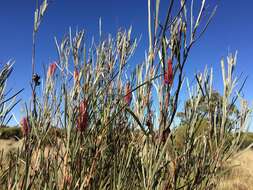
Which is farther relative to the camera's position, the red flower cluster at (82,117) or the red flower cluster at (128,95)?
the red flower cluster at (128,95)

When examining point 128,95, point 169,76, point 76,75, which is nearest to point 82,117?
point 76,75

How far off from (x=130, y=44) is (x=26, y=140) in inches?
32.5

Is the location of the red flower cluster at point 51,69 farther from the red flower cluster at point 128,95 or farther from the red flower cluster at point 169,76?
the red flower cluster at point 169,76

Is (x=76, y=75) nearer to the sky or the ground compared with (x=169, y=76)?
nearer to the sky

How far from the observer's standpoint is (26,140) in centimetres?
134

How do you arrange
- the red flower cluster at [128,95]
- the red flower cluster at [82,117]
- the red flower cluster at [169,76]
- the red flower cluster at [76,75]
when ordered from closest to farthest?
1. the red flower cluster at [169,76]
2. the red flower cluster at [82,117]
3. the red flower cluster at [76,75]
4. the red flower cluster at [128,95]

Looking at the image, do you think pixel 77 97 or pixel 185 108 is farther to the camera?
pixel 185 108

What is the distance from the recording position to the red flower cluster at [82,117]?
4.08ft

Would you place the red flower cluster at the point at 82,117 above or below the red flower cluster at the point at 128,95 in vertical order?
below

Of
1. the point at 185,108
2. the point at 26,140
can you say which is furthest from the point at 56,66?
the point at 185,108

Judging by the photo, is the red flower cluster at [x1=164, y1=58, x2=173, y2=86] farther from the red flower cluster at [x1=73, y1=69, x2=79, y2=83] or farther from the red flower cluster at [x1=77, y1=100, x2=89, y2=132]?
the red flower cluster at [x1=73, y1=69, x2=79, y2=83]

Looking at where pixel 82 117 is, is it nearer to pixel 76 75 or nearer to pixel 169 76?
pixel 76 75

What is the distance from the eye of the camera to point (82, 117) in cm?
124

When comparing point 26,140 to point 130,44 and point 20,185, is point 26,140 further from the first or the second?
point 130,44
